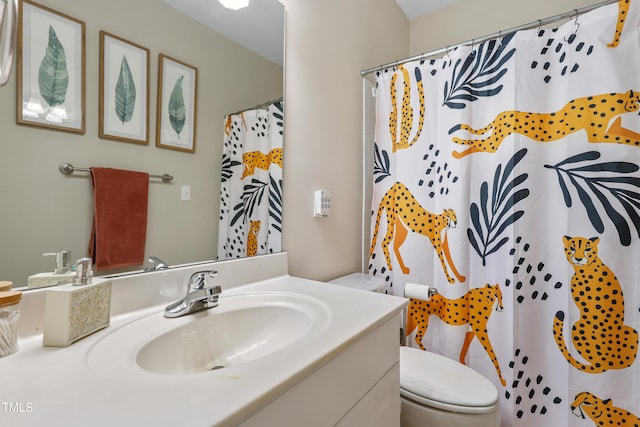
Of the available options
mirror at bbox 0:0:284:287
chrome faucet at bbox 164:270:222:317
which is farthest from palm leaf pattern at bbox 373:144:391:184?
chrome faucet at bbox 164:270:222:317

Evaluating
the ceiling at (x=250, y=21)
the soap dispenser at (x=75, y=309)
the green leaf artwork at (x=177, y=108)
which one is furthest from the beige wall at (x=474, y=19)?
the soap dispenser at (x=75, y=309)

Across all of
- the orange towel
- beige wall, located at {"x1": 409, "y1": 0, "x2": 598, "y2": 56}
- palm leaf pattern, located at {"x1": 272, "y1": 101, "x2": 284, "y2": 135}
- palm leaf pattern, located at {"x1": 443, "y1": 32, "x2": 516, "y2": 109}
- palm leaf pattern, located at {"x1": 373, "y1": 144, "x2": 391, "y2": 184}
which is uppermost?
beige wall, located at {"x1": 409, "y1": 0, "x2": 598, "y2": 56}

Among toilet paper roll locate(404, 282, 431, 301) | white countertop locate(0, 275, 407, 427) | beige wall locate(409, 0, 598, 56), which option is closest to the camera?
white countertop locate(0, 275, 407, 427)

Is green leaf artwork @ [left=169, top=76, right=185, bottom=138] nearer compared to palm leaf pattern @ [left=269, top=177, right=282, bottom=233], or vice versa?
green leaf artwork @ [left=169, top=76, right=185, bottom=138]

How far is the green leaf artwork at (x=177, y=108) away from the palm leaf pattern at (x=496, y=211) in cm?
117

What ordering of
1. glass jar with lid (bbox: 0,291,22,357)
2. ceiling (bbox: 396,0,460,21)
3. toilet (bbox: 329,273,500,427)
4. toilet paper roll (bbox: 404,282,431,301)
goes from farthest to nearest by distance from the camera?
ceiling (bbox: 396,0,460,21) < toilet paper roll (bbox: 404,282,431,301) < toilet (bbox: 329,273,500,427) < glass jar with lid (bbox: 0,291,22,357)

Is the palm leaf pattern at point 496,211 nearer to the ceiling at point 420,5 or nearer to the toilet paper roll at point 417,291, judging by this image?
the toilet paper roll at point 417,291

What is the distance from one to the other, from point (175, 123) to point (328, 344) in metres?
0.71

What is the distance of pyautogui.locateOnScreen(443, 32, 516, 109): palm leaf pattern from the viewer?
123 centimetres

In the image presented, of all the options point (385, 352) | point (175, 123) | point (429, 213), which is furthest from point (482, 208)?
point (175, 123)

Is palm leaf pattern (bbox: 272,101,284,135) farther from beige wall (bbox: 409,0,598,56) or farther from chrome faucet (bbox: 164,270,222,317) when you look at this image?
beige wall (bbox: 409,0,598,56)

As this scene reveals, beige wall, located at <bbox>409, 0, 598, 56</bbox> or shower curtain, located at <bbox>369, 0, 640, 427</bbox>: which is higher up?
beige wall, located at <bbox>409, 0, 598, 56</bbox>

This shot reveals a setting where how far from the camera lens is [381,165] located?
5.13ft

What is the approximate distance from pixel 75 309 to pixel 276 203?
0.67 meters
